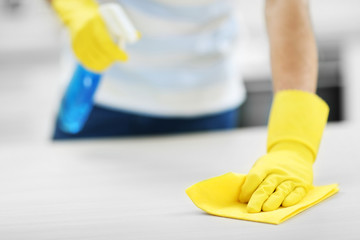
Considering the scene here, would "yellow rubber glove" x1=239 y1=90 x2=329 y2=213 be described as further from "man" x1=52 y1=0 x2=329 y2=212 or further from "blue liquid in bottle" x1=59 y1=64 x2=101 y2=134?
"blue liquid in bottle" x1=59 y1=64 x2=101 y2=134

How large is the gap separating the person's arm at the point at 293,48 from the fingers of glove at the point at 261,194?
26 cm

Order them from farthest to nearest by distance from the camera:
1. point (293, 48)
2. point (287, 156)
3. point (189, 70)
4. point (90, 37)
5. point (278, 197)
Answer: point (189, 70) → point (90, 37) → point (293, 48) → point (287, 156) → point (278, 197)

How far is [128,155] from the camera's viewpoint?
1354mm

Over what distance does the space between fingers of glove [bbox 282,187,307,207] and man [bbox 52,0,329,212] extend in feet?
0.38

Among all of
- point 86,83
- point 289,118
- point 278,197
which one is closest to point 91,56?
point 86,83

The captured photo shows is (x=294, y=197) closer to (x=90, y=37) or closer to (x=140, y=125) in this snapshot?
(x=90, y=37)

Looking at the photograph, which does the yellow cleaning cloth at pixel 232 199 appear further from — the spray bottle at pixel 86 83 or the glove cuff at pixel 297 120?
the spray bottle at pixel 86 83

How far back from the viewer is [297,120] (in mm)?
951

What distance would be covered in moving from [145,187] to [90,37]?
374 millimetres

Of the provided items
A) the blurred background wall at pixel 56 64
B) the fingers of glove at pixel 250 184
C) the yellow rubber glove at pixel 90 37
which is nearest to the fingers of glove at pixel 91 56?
the yellow rubber glove at pixel 90 37

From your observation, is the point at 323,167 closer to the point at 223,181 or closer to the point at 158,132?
the point at 223,181

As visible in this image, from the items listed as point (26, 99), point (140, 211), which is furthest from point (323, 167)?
point (26, 99)

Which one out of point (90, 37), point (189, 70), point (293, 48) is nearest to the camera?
point (293, 48)

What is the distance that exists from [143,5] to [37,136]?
2.19 metres
